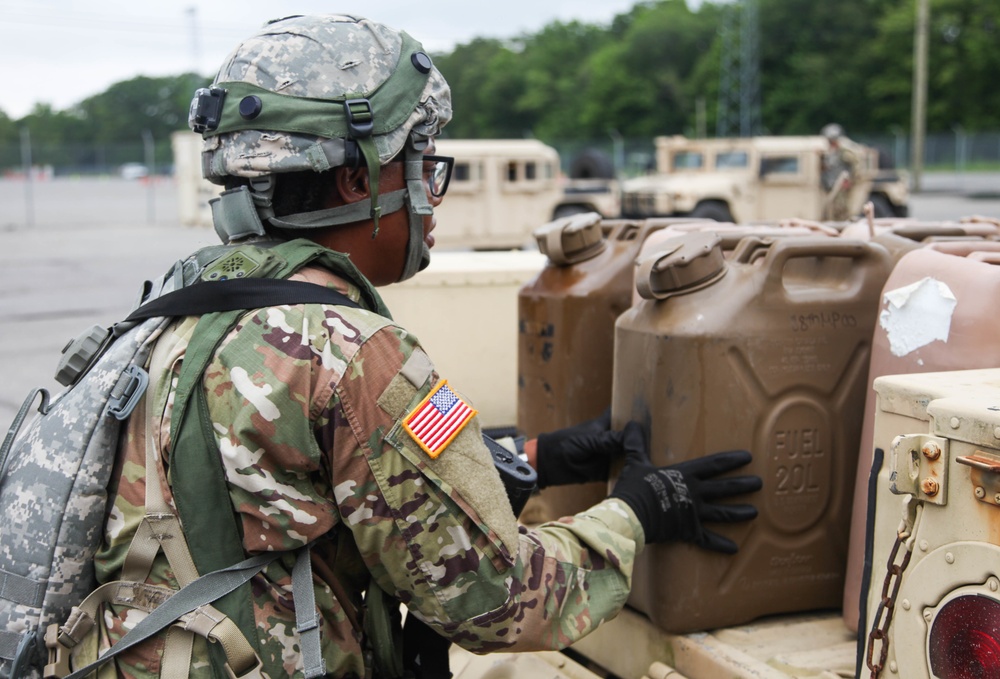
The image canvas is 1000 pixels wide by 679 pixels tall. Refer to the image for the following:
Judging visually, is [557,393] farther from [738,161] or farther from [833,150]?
[738,161]

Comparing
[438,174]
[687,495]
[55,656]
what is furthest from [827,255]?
[55,656]

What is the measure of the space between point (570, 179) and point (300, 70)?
2029 cm

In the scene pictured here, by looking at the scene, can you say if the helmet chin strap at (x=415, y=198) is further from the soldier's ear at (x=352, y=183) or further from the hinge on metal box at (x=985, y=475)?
the hinge on metal box at (x=985, y=475)

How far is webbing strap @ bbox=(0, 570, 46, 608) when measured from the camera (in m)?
1.66

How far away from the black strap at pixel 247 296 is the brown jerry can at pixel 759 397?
0.72 meters

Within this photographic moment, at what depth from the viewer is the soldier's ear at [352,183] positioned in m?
1.77

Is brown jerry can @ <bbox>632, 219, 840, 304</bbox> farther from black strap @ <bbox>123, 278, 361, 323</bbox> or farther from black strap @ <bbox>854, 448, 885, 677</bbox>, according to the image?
black strap @ <bbox>123, 278, 361, 323</bbox>

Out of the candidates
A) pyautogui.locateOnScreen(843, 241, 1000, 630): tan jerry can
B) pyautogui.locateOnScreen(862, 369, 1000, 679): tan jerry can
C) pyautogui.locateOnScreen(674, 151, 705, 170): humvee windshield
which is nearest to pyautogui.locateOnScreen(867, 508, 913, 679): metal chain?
pyautogui.locateOnScreen(862, 369, 1000, 679): tan jerry can

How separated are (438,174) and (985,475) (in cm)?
105

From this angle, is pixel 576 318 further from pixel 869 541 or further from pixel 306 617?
pixel 306 617

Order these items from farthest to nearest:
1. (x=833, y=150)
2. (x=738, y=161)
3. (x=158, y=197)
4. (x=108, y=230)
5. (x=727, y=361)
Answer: (x=158, y=197), (x=108, y=230), (x=738, y=161), (x=833, y=150), (x=727, y=361)

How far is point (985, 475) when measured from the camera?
1.38 meters

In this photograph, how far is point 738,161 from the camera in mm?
19109

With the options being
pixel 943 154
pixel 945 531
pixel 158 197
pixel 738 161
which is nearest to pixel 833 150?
pixel 738 161
